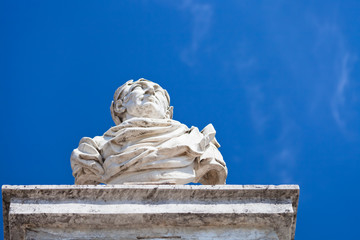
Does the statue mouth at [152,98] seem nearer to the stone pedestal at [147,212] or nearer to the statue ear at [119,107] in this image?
the statue ear at [119,107]

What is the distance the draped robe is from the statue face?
23.2 inches

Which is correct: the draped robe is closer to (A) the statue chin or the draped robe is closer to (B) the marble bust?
(B) the marble bust

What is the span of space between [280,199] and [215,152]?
5.75ft

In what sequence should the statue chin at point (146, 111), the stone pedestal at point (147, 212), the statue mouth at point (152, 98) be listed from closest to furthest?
Answer: the stone pedestal at point (147, 212) < the statue chin at point (146, 111) < the statue mouth at point (152, 98)

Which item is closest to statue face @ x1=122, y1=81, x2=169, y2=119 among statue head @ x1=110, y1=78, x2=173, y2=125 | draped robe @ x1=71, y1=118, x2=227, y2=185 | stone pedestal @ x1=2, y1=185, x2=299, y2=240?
statue head @ x1=110, y1=78, x2=173, y2=125

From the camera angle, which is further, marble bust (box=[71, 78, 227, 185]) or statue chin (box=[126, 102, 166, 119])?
statue chin (box=[126, 102, 166, 119])

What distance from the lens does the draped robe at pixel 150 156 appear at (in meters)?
7.22

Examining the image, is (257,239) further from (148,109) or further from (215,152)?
(148,109)

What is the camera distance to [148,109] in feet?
28.1

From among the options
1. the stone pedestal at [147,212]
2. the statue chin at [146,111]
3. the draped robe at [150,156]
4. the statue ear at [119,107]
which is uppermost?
the statue ear at [119,107]

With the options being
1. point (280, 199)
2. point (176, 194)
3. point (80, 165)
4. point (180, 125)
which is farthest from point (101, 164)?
point (280, 199)

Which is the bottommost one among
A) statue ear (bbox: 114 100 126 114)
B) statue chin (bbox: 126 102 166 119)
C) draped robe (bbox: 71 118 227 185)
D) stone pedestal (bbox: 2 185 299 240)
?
stone pedestal (bbox: 2 185 299 240)

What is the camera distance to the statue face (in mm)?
8578

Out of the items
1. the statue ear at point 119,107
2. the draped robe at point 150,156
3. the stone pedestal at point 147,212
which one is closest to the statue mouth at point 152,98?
the statue ear at point 119,107
